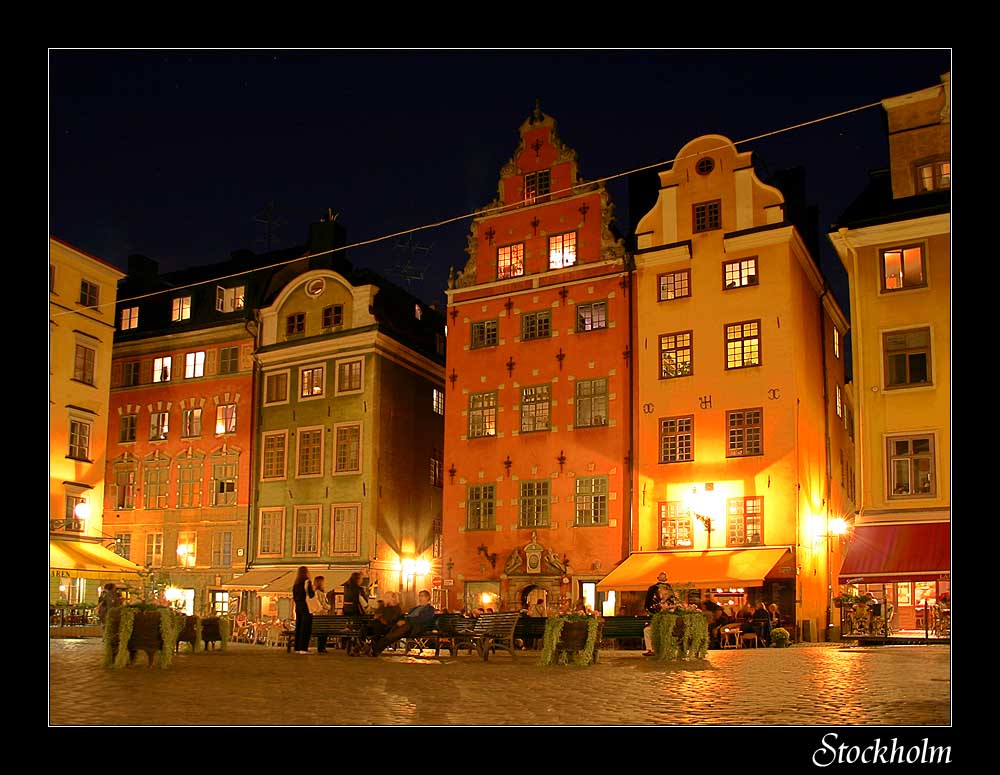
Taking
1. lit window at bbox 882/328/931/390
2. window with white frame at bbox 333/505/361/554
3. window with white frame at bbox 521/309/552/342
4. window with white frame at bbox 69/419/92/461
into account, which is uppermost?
window with white frame at bbox 521/309/552/342

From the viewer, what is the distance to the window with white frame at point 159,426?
148ft

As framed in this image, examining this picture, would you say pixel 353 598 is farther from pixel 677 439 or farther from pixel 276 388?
pixel 276 388

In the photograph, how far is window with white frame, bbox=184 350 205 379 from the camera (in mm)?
45000

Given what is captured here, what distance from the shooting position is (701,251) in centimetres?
3453

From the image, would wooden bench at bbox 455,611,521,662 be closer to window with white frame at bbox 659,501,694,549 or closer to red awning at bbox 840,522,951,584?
red awning at bbox 840,522,951,584

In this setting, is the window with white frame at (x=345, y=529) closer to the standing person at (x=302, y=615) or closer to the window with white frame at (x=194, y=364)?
the window with white frame at (x=194, y=364)

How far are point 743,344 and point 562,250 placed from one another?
7.08 m

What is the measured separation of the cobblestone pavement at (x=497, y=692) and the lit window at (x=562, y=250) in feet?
62.6

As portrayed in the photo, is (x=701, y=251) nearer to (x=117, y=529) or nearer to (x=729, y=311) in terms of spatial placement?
(x=729, y=311)

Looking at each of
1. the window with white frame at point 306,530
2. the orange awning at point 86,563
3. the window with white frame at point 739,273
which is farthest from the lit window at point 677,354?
the orange awning at point 86,563

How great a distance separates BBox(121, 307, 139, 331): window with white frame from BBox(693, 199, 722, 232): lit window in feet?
82.3

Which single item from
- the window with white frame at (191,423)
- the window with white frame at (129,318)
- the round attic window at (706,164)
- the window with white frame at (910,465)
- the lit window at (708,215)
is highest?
the round attic window at (706,164)

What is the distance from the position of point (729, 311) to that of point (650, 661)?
1621cm

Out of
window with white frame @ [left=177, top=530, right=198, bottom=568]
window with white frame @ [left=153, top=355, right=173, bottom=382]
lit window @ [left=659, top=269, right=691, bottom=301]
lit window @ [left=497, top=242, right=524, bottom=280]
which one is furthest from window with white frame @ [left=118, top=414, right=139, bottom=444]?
lit window @ [left=659, top=269, right=691, bottom=301]
